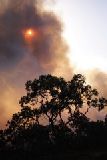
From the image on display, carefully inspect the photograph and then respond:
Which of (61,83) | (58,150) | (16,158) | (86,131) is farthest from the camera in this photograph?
(61,83)

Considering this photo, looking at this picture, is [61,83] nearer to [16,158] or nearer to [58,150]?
[58,150]

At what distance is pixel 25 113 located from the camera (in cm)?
7388

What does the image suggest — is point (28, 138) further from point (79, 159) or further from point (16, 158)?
point (79, 159)

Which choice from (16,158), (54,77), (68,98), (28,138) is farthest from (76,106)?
(16,158)

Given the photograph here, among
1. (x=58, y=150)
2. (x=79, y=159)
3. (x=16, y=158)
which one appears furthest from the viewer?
A: (x=58, y=150)

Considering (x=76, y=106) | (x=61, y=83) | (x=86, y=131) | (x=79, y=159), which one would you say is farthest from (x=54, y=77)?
(x=79, y=159)

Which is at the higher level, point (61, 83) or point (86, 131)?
point (61, 83)

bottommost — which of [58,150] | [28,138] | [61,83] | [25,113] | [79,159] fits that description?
[79,159]

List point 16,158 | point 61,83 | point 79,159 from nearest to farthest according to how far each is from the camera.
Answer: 1. point 79,159
2. point 16,158
3. point 61,83

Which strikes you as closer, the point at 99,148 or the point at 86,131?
the point at 99,148

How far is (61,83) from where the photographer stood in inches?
2965

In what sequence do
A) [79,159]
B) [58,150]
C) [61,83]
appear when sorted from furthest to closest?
1. [61,83]
2. [58,150]
3. [79,159]

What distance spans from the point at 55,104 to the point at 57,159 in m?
19.0

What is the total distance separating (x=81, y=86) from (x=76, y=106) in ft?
14.4
